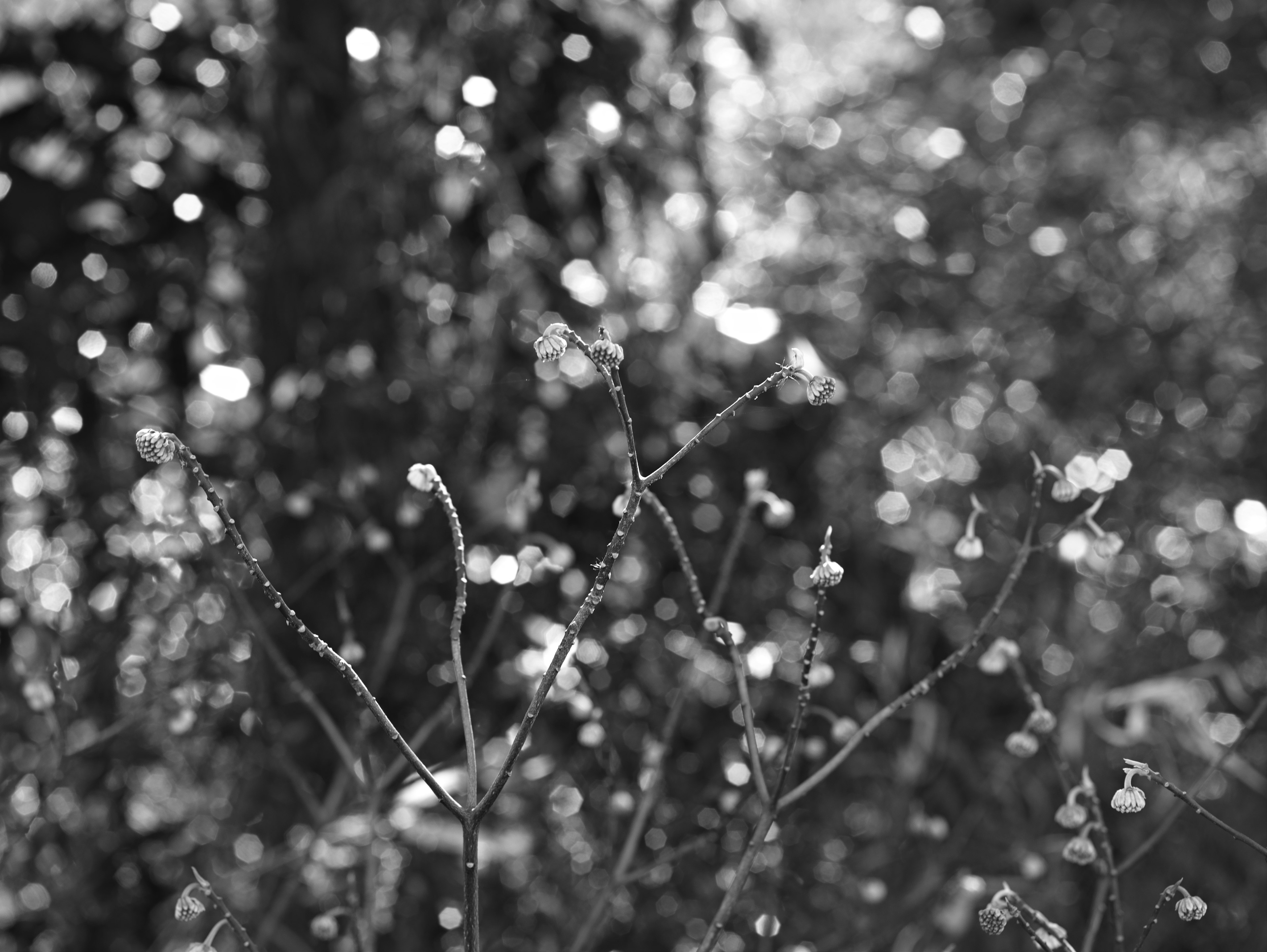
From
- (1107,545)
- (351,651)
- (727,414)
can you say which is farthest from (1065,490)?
(351,651)

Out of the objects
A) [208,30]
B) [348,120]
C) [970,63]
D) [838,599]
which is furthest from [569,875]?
[970,63]

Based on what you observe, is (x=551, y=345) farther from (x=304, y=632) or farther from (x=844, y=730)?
(x=844, y=730)

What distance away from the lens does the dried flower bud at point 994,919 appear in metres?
0.63

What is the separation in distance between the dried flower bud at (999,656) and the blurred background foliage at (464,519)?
0.13 m

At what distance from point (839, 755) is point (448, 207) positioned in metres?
0.91

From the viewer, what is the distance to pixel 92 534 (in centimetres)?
127

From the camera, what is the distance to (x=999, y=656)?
85cm

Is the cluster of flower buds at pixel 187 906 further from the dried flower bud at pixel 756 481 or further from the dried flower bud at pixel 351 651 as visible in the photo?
the dried flower bud at pixel 756 481

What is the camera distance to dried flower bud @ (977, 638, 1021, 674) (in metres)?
0.81

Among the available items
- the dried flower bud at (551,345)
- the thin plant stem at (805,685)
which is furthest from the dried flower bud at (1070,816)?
the dried flower bud at (551,345)

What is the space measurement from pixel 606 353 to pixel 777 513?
29cm

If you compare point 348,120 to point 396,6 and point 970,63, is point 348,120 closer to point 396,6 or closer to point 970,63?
point 396,6

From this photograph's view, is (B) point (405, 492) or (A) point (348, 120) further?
(A) point (348, 120)

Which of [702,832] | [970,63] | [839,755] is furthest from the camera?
[970,63]
